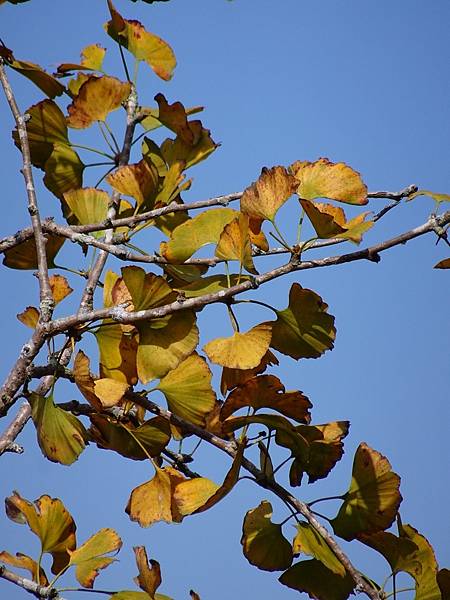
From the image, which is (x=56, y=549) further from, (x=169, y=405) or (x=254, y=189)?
(x=254, y=189)

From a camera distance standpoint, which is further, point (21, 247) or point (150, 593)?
point (21, 247)

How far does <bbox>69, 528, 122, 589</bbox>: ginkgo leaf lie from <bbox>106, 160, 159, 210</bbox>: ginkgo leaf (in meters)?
0.24

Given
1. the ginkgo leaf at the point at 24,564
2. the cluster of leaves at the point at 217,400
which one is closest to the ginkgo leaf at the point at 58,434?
the cluster of leaves at the point at 217,400

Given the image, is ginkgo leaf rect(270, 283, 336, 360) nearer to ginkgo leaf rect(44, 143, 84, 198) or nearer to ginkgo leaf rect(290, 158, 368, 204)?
ginkgo leaf rect(290, 158, 368, 204)

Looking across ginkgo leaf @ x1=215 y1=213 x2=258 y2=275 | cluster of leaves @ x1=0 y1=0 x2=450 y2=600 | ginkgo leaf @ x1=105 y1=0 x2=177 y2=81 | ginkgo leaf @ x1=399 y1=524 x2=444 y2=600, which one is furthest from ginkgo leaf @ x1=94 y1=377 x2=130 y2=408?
ginkgo leaf @ x1=105 y1=0 x2=177 y2=81

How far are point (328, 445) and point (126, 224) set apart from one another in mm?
214

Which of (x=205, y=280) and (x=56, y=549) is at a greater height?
(x=205, y=280)

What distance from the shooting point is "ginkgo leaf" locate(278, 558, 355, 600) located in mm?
581

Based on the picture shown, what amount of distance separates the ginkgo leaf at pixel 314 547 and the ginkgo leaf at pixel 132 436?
0.34 feet

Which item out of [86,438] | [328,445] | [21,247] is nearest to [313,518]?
[328,445]

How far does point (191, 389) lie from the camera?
1.90 ft

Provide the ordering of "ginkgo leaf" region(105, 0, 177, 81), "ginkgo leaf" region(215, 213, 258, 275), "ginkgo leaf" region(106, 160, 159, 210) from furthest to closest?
"ginkgo leaf" region(105, 0, 177, 81) → "ginkgo leaf" region(106, 160, 159, 210) → "ginkgo leaf" region(215, 213, 258, 275)

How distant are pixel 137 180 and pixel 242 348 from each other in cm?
17

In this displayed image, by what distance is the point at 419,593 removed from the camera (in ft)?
1.94
